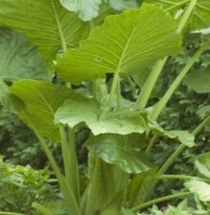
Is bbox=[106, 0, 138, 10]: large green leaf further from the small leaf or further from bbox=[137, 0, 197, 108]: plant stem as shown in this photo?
the small leaf

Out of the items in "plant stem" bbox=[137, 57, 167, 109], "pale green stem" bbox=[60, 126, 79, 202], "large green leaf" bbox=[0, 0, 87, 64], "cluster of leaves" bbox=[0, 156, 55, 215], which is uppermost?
"large green leaf" bbox=[0, 0, 87, 64]

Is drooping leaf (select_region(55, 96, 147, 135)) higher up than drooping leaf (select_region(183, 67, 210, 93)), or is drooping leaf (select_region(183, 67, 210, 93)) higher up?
drooping leaf (select_region(183, 67, 210, 93))

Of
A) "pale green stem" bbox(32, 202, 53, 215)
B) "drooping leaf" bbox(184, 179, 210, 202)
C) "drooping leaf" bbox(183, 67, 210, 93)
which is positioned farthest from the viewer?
"drooping leaf" bbox(183, 67, 210, 93)

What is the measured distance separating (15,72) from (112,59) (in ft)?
1.39

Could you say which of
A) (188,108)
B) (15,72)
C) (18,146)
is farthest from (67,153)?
(18,146)

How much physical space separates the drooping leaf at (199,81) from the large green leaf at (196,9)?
0.63 ft

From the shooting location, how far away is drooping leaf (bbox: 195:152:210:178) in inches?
76.9

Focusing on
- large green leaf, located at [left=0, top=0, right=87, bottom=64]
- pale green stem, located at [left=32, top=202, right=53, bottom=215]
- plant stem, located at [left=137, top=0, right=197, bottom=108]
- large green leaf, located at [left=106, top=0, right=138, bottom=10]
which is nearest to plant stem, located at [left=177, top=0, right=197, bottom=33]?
plant stem, located at [left=137, top=0, right=197, bottom=108]

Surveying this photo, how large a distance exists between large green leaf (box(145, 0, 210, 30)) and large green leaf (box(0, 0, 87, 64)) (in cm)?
29

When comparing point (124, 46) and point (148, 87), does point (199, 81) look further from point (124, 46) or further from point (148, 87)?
point (124, 46)

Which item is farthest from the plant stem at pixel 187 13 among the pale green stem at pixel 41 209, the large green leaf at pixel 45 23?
the pale green stem at pixel 41 209

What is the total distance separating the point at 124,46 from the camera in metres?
1.92

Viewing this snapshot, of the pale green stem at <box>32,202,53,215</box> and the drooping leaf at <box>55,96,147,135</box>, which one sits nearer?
the drooping leaf at <box>55,96,147,135</box>

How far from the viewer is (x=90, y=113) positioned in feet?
6.28
